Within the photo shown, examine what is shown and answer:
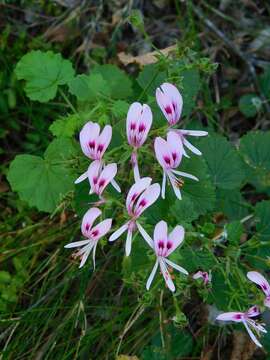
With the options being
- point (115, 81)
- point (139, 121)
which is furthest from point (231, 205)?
point (139, 121)

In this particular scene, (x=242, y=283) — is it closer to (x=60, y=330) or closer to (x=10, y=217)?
(x=60, y=330)

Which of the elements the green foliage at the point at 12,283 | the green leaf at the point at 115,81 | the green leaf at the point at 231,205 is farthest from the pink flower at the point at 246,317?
the green foliage at the point at 12,283

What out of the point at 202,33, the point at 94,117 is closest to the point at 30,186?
the point at 94,117

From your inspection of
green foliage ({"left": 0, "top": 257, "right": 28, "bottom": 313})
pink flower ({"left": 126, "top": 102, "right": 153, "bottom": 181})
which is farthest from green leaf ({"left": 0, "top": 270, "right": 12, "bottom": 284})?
pink flower ({"left": 126, "top": 102, "right": 153, "bottom": 181})

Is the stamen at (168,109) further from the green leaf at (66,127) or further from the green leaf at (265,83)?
the green leaf at (265,83)

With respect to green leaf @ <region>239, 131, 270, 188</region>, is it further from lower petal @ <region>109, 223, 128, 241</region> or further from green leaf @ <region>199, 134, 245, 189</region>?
lower petal @ <region>109, 223, 128, 241</region>

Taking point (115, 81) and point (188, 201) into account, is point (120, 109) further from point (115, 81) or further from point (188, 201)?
point (115, 81)
